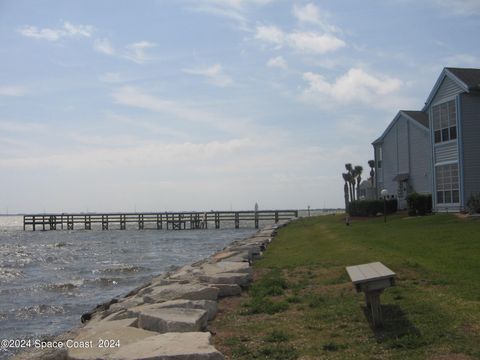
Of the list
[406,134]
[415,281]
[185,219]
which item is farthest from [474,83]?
[185,219]

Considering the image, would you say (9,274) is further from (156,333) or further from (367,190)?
(367,190)

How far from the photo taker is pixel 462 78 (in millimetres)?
24406

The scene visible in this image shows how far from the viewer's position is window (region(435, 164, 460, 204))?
24.8m

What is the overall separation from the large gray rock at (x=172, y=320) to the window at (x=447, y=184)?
2074 centimetres

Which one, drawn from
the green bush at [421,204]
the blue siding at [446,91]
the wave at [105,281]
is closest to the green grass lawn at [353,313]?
the wave at [105,281]

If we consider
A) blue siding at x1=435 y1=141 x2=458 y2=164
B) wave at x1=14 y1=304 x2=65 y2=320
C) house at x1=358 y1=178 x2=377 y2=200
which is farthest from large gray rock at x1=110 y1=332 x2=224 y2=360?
house at x1=358 y1=178 x2=377 y2=200

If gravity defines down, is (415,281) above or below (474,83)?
below

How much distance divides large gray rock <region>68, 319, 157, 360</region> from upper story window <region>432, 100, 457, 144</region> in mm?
21823

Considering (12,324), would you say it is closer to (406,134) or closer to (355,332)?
(355,332)

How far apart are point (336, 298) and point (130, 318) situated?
3001 mm

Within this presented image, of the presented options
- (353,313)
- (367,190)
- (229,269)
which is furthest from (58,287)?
(367,190)

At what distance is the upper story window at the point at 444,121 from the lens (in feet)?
82.1

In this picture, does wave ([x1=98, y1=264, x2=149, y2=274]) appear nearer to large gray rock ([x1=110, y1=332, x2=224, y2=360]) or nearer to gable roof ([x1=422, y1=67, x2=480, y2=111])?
large gray rock ([x1=110, y1=332, x2=224, y2=360])

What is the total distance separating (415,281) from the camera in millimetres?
8844
